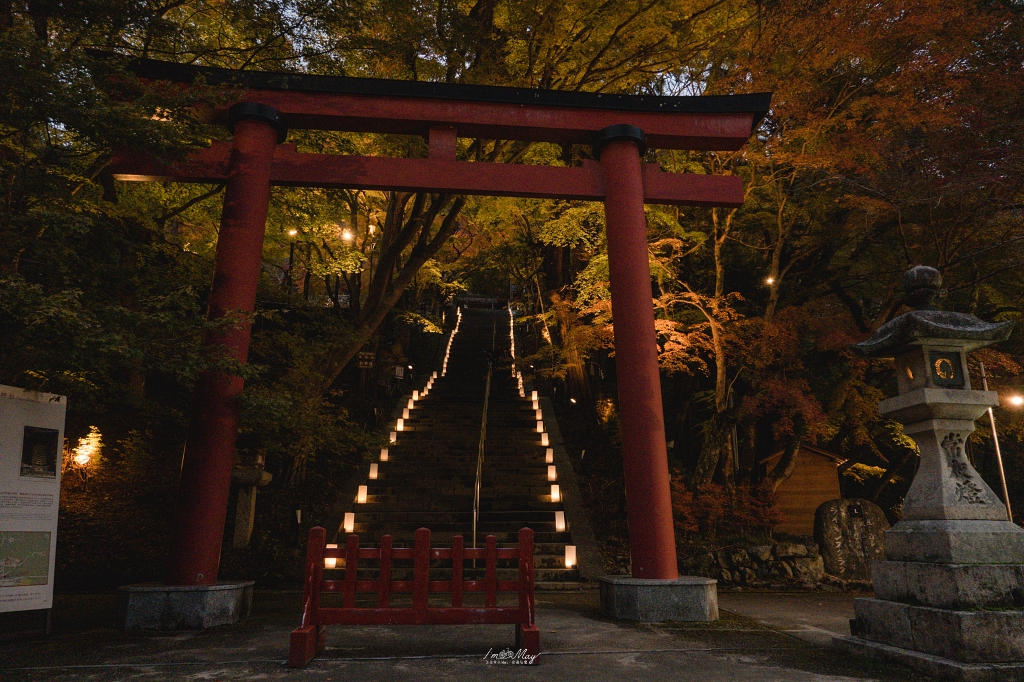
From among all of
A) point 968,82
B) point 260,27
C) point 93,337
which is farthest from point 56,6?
point 968,82

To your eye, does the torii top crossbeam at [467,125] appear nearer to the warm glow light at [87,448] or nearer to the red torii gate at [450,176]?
the red torii gate at [450,176]

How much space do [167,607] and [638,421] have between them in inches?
217

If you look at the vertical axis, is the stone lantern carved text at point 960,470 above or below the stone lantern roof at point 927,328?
below

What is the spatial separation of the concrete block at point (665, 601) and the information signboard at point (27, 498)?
5.87m

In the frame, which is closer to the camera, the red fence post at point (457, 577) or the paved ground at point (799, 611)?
the red fence post at point (457, 577)

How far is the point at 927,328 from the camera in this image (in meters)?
5.39

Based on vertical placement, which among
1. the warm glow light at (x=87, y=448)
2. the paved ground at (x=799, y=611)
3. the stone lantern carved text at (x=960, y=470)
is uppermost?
the warm glow light at (x=87, y=448)

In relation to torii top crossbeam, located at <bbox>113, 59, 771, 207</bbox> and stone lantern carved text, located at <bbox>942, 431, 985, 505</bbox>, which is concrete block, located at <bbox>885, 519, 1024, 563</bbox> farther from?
torii top crossbeam, located at <bbox>113, 59, 771, 207</bbox>

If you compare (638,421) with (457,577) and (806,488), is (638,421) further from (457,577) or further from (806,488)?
(806,488)

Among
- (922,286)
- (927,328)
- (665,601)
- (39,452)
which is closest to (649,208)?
(922,286)

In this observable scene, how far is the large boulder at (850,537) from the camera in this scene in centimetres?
1120

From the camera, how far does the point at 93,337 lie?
4.91 meters

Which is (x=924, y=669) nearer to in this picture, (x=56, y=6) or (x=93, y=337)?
(x=93, y=337)

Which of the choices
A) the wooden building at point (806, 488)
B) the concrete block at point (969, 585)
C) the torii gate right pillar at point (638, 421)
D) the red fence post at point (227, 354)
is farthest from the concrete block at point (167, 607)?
the wooden building at point (806, 488)
